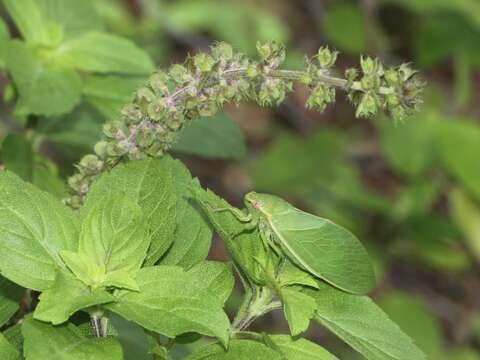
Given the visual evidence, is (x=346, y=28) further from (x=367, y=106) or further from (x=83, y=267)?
(x=83, y=267)

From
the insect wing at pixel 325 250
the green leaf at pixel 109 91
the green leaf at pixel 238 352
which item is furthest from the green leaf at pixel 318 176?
the green leaf at pixel 238 352

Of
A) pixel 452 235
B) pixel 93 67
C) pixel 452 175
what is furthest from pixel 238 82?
pixel 452 175

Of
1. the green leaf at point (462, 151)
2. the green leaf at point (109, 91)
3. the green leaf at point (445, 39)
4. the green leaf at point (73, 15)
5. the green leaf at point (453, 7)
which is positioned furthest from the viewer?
the green leaf at point (445, 39)

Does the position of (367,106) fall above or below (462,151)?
below

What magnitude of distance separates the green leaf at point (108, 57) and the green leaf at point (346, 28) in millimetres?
3328

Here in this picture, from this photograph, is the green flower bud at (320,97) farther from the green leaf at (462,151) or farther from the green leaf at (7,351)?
the green leaf at (462,151)

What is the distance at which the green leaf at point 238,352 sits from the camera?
1.34 m

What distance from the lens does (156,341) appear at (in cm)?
149

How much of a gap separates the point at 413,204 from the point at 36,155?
2.85m

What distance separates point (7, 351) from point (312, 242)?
0.59 metres

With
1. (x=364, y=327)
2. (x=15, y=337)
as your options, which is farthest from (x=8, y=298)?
(x=364, y=327)

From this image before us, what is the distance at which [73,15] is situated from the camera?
2.49 m

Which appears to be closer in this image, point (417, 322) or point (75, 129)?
point (75, 129)

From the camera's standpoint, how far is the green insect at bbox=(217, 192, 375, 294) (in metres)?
1.50
